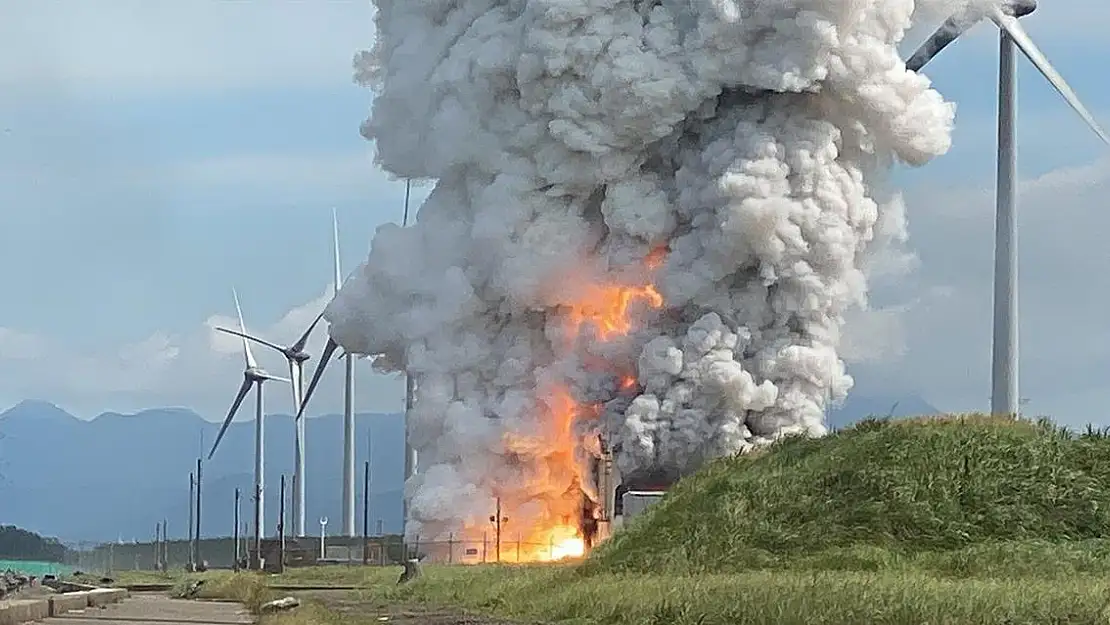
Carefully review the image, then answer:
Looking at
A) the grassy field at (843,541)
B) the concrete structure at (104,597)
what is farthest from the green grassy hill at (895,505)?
the concrete structure at (104,597)

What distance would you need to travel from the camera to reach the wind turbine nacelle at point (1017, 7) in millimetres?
72562

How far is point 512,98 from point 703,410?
49.1 ft

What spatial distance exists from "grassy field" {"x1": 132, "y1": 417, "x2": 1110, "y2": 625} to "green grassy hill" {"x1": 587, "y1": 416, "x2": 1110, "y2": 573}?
0.14ft

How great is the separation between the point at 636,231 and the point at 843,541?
35107 millimetres

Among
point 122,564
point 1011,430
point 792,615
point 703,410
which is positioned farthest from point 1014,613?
point 122,564

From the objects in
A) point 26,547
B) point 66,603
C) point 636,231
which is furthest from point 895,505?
point 26,547

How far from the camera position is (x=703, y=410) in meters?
69.2

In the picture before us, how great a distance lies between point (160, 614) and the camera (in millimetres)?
33500

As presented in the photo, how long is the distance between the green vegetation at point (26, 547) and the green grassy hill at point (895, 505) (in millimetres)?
103763

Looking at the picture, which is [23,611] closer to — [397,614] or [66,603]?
[66,603]

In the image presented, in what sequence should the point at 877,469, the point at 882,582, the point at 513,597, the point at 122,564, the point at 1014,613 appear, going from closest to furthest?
the point at 1014,613, the point at 882,582, the point at 513,597, the point at 877,469, the point at 122,564

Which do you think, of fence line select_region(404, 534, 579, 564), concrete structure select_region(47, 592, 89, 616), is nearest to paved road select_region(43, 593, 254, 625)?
concrete structure select_region(47, 592, 89, 616)

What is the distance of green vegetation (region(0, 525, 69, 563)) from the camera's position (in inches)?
5566

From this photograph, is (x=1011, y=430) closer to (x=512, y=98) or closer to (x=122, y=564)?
(x=512, y=98)
